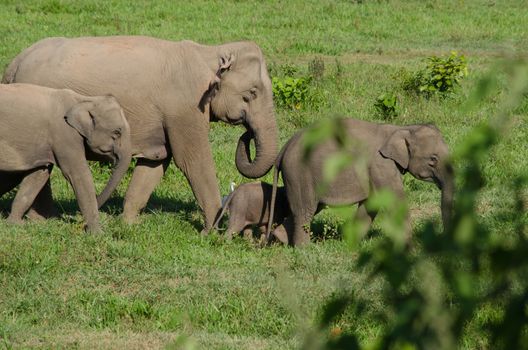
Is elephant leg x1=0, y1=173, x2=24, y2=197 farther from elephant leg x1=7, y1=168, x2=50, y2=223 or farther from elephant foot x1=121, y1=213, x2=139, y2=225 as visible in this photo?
elephant foot x1=121, y1=213, x2=139, y2=225

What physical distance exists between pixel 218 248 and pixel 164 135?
57.9 inches

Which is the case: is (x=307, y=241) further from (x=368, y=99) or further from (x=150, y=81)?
(x=368, y=99)

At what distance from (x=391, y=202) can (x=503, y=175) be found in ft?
30.2

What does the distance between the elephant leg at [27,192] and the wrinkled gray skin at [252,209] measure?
4.81 feet

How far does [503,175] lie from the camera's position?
11.3 metres

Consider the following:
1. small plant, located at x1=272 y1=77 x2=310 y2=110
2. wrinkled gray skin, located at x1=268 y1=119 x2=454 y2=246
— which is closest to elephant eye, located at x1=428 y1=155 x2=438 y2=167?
wrinkled gray skin, located at x1=268 y1=119 x2=454 y2=246

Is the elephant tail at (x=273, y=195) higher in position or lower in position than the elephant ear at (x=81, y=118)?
lower

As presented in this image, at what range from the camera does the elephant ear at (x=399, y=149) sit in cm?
923

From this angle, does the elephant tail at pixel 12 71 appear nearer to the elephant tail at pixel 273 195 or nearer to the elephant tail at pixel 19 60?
the elephant tail at pixel 19 60

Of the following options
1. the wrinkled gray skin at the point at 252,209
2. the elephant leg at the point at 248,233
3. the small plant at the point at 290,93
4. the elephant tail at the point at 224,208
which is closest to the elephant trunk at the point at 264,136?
the wrinkled gray skin at the point at 252,209

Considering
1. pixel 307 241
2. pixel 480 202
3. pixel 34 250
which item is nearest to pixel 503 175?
pixel 480 202

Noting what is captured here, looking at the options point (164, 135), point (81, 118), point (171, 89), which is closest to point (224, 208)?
point (164, 135)

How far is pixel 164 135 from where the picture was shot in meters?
10.0

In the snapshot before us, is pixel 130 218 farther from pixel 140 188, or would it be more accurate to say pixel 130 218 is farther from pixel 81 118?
pixel 81 118
